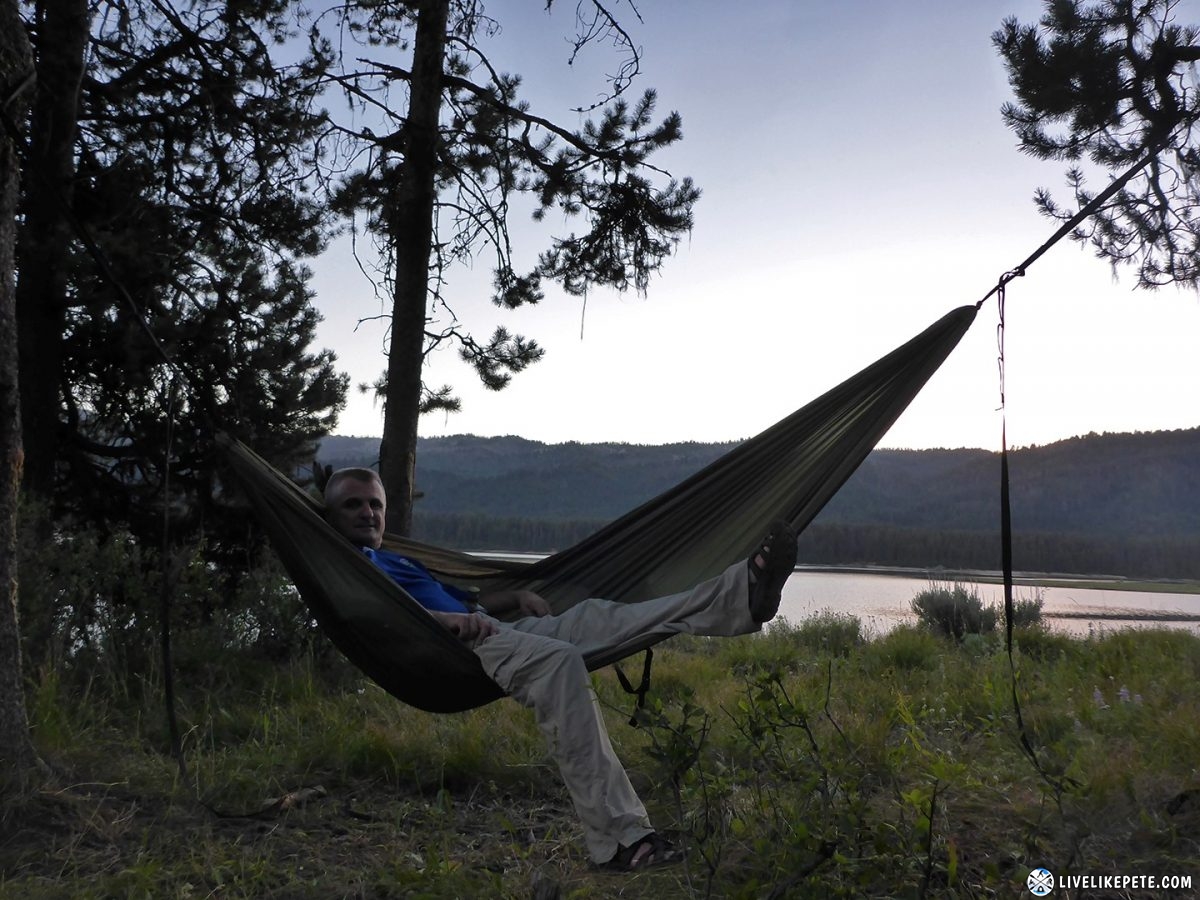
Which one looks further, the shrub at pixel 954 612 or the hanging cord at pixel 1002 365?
the shrub at pixel 954 612

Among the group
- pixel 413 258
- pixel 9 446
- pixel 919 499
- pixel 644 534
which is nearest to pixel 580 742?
pixel 644 534

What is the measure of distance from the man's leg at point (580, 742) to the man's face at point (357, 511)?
76 centimetres

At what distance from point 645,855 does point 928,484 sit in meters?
71.2

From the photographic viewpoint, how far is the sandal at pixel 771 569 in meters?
1.76

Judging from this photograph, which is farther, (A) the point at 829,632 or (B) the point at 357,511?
(A) the point at 829,632

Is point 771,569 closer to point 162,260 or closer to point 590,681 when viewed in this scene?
point 590,681

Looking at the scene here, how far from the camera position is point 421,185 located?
13.6 feet

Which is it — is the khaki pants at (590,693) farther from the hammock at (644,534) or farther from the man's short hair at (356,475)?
the man's short hair at (356,475)

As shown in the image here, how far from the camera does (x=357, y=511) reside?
2.48 meters

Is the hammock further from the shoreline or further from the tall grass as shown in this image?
the shoreline

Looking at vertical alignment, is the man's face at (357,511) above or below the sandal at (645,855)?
above

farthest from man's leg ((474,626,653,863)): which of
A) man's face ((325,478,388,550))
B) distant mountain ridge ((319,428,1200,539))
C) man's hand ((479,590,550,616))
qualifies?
distant mountain ridge ((319,428,1200,539))

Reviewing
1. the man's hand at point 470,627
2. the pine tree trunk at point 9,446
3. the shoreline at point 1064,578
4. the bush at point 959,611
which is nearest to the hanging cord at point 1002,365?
the man's hand at point 470,627

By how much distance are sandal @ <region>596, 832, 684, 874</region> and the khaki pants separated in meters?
0.02
